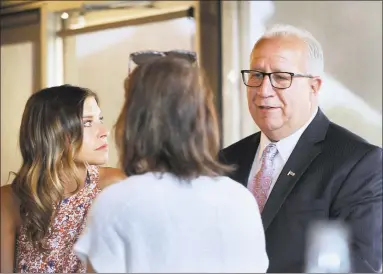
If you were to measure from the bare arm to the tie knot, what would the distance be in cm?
47

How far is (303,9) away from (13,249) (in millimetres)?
1728

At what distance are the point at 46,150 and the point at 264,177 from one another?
1.29 ft

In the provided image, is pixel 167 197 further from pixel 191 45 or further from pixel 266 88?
pixel 191 45

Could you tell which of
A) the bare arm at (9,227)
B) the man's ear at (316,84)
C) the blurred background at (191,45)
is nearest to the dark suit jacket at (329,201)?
the man's ear at (316,84)

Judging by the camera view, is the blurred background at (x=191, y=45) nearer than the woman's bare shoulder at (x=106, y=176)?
No

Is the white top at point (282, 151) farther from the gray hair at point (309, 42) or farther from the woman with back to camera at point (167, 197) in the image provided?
the woman with back to camera at point (167, 197)

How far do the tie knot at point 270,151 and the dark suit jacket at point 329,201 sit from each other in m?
0.05

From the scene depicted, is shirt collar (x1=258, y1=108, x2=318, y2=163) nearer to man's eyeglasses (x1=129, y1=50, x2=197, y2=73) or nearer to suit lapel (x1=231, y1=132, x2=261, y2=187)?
suit lapel (x1=231, y1=132, x2=261, y2=187)

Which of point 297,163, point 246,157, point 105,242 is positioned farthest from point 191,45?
point 105,242

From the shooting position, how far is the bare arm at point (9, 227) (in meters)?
1.23

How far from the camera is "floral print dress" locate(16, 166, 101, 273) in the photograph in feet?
3.93

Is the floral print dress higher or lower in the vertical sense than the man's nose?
lower

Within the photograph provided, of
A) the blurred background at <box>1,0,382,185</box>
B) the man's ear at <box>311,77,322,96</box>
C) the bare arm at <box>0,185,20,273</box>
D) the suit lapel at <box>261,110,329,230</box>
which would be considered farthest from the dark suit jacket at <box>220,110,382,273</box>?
the blurred background at <box>1,0,382,185</box>

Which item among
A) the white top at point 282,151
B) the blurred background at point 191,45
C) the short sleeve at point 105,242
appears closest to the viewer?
the short sleeve at point 105,242
